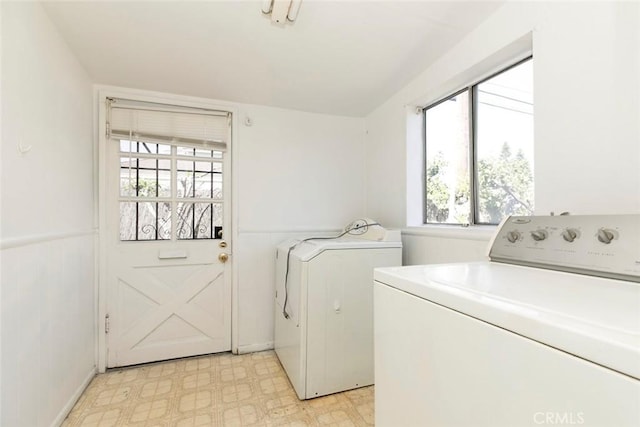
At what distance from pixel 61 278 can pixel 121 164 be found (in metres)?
0.97

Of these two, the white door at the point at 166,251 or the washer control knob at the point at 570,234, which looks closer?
the washer control knob at the point at 570,234

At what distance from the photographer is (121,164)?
2227 millimetres

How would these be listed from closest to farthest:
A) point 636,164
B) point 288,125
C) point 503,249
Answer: point 636,164
point 503,249
point 288,125

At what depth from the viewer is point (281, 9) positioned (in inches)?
53.7

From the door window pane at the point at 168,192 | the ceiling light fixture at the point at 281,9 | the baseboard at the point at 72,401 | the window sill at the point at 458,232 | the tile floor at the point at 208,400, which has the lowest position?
the tile floor at the point at 208,400

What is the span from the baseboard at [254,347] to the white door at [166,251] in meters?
0.13

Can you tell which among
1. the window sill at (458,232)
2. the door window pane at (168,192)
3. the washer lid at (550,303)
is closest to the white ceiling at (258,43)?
the door window pane at (168,192)

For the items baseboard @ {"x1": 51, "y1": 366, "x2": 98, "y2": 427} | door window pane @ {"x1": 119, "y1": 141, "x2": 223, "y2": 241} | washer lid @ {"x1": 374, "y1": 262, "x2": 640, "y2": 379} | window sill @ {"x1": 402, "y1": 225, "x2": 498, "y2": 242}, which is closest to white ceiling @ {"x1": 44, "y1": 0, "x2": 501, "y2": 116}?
door window pane @ {"x1": 119, "y1": 141, "x2": 223, "y2": 241}

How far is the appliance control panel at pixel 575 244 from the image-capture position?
0.77 m

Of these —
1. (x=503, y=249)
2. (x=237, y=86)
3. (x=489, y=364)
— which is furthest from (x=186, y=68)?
(x=489, y=364)

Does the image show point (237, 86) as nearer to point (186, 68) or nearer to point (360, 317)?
point (186, 68)

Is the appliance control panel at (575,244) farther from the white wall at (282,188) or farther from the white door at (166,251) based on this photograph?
the white door at (166,251)

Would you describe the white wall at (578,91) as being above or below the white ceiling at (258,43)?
below

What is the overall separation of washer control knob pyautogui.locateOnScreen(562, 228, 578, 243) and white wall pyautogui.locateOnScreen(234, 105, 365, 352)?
1940 mm
